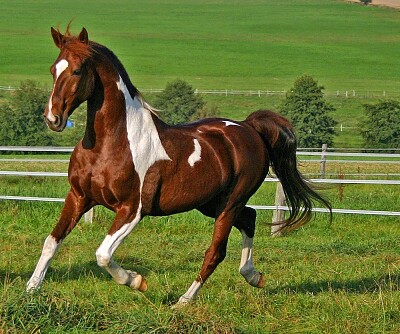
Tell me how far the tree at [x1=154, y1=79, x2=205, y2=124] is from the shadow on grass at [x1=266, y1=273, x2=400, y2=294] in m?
32.2

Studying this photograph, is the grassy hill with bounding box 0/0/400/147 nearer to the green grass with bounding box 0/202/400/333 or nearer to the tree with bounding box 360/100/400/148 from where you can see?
the tree with bounding box 360/100/400/148

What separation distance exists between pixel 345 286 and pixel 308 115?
30439 mm

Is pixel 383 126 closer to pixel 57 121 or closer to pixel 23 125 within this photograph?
pixel 23 125

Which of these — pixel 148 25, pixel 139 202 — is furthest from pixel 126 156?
pixel 148 25

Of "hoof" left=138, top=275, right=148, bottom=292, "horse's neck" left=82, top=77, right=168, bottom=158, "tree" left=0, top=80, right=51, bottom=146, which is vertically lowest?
"tree" left=0, top=80, right=51, bottom=146

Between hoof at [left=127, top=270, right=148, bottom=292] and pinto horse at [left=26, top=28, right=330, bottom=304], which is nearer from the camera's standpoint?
pinto horse at [left=26, top=28, right=330, bottom=304]

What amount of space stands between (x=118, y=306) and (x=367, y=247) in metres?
5.26

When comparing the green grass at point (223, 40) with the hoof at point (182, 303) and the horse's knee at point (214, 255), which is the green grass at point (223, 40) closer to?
the horse's knee at point (214, 255)

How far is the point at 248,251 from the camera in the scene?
7.69m

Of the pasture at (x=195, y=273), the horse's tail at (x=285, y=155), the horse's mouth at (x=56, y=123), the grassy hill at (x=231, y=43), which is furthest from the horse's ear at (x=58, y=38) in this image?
the grassy hill at (x=231, y=43)

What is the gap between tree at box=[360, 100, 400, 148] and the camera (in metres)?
35.4

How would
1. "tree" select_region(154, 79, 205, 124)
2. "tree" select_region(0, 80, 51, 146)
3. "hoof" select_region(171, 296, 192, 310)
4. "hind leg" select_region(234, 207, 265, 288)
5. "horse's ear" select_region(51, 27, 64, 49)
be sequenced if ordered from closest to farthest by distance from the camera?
"hoof" select_region(171, 296, 192, 310) < "horse's ear" select_region(51, 27, 64, 49) < "hind leg" select_region(234, 207, 265, 288) < "tree" select_region(0, 80, 51, 146) < "tree" select_region(154, 79, 205, 124)

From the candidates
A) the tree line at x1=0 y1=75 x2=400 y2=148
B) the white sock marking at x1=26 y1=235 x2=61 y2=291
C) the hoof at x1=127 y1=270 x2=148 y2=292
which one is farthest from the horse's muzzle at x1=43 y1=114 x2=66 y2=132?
the tree line at x1=0 y1=75 x2=400 y2=148

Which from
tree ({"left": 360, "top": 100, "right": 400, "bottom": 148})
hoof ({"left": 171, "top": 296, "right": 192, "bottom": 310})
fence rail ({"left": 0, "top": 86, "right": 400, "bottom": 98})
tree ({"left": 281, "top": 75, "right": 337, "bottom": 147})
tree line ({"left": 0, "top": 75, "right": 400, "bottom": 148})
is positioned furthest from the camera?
fence rail ({"left": 0, "top": 86, "right": 400, "bottom": 98})
